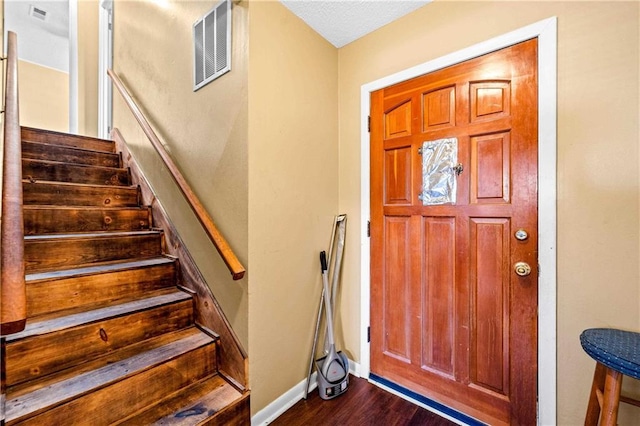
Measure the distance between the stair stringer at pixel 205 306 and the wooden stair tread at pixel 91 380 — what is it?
0.12m

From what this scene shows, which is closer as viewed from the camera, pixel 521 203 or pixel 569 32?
pixel 569 32

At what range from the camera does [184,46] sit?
187 centimetres

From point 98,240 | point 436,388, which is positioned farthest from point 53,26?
point 436,388

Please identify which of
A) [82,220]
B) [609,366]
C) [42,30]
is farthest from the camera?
[42,30]

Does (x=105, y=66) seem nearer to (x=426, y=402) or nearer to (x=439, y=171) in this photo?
(x=439, y=171)

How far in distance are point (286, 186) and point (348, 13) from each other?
115 centimetres

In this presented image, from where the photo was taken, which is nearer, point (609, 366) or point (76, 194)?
point (609, 366)

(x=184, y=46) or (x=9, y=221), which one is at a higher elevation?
(x=184, y=46)

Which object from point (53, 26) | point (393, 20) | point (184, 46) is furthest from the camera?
point (53, 26)

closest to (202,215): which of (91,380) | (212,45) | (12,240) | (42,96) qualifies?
(12,240)

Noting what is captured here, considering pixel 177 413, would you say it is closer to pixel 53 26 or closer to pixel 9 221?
pixel 9 221

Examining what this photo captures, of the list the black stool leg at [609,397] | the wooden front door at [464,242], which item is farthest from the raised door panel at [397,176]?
the black stool leg at [609,397]

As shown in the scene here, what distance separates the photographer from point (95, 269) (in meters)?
1.61

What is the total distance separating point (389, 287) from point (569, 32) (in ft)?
5.17
